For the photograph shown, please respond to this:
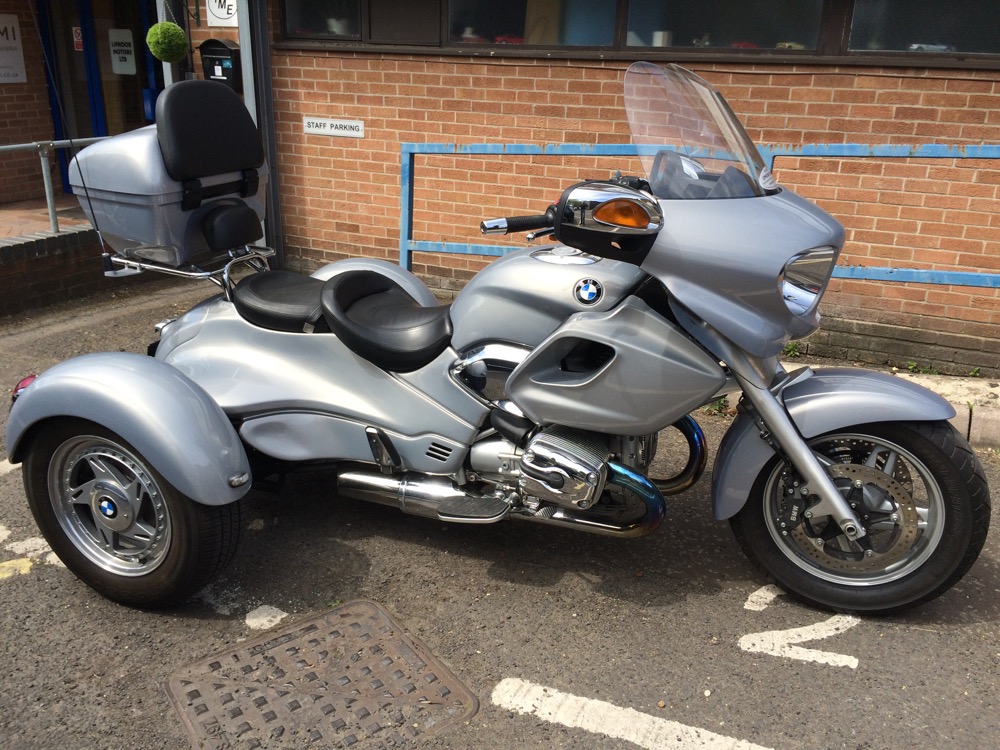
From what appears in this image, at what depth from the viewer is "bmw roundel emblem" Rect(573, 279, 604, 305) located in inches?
117

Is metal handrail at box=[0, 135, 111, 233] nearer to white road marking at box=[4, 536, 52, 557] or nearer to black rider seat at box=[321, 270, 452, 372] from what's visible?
white road marking at box=[4, 536, 52, 557]

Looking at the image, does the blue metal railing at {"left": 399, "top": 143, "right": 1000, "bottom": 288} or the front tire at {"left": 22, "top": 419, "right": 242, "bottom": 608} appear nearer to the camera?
the front tire at {"left": 22, "top": 419, "right": 242, "bottom": 608}

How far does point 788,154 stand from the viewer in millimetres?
5562

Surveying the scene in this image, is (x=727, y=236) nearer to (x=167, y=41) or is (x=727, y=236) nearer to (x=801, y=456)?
(x=801, y=456)

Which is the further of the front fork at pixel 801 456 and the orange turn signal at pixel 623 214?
the front fork at pixel 801 456

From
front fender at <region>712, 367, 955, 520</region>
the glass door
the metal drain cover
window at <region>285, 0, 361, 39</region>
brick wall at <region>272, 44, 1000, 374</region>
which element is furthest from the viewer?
the glass door

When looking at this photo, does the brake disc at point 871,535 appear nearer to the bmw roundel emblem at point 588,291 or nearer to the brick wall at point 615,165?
the bmw roundel emblem at point 588,291

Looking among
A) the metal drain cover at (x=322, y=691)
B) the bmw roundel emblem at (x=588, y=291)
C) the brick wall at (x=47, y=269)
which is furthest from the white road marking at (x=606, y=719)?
the brick wall at (x=47, y=269)

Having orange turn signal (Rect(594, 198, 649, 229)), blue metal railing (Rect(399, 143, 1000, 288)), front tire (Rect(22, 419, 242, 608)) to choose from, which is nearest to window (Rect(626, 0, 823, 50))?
blue metal railing (Rect(399, 143, 1000, 288))

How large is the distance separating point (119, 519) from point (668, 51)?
443cm

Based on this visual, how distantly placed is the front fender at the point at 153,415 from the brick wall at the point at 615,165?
146 inches

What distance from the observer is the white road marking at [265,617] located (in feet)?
10.1

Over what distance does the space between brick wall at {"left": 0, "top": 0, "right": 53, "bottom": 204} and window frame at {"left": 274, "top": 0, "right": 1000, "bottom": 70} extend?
3.46m

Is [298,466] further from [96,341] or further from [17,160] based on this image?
Answer: [17,160]
